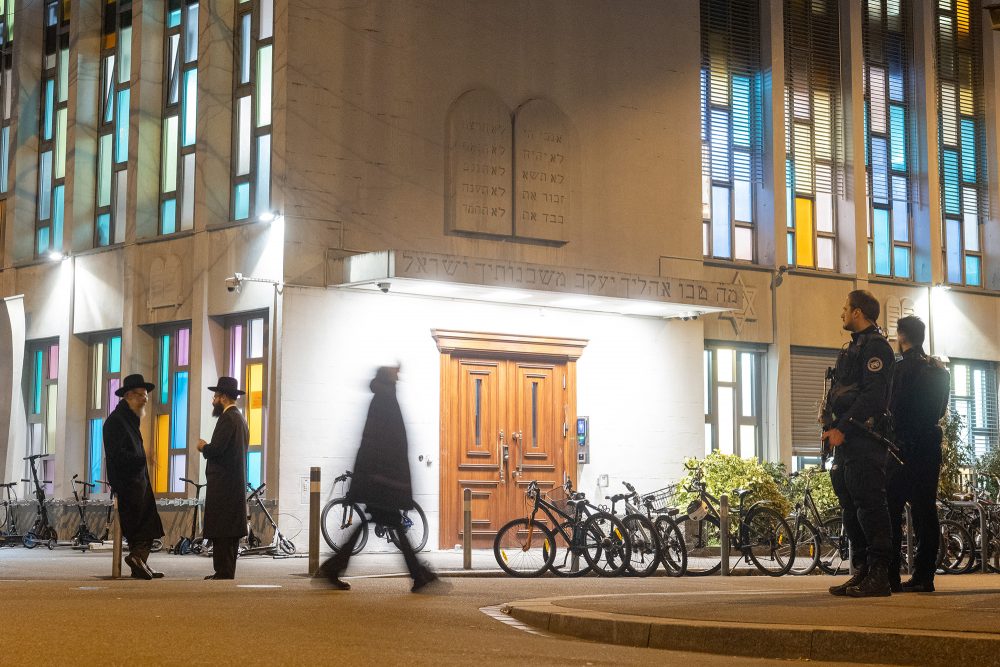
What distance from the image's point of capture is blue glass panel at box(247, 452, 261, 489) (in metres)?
21.5

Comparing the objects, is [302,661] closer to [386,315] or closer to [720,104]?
[386,315]

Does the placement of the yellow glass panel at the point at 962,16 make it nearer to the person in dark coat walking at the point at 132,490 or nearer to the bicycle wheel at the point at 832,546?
the bicycle wheel at the point at 832,546

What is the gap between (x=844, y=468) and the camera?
34.7 ft

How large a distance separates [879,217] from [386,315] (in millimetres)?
11073

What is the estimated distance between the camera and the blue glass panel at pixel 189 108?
76.7 ft

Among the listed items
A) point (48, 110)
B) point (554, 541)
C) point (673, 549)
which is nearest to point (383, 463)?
point (554, 541)

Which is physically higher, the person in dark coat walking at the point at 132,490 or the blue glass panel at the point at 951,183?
the blue glass panel at the point at 951,183

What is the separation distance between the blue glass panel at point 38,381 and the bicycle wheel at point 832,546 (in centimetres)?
1438

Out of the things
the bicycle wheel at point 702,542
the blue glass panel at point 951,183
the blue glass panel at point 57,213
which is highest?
the blue glass panel at point 951,183

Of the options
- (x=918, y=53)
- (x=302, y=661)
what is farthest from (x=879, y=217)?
(x=302, y=661)

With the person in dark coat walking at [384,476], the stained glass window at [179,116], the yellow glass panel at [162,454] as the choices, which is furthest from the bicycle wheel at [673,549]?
the stained glass window at [179,116]

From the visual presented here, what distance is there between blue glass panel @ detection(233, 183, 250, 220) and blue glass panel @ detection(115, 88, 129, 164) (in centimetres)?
340

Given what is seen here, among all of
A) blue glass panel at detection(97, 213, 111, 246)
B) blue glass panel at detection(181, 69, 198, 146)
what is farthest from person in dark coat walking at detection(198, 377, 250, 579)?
blue glass panel at detection(97, 213, 111, 246)

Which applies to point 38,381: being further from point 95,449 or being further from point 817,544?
point 817,544
